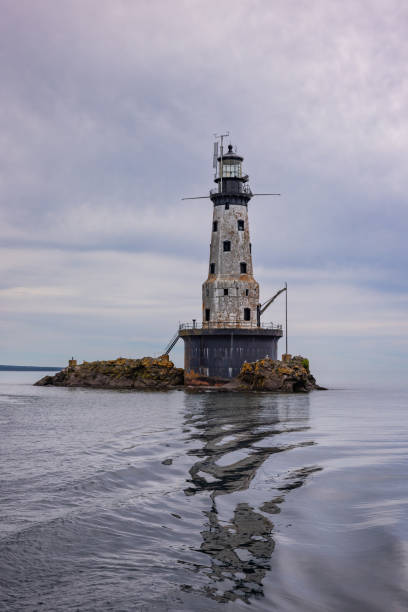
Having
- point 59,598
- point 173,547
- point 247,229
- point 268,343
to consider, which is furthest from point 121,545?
point 247,229

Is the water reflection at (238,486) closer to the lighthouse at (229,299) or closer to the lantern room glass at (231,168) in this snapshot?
the lighthouse at (229,299)

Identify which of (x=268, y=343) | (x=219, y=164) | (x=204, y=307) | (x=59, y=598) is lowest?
(x=59, y=598)

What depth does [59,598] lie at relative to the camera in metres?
5.98

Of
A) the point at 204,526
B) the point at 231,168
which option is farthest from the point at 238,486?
the point at 231,168

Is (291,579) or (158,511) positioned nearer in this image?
(291,579)

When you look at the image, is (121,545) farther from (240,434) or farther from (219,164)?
(219,164)

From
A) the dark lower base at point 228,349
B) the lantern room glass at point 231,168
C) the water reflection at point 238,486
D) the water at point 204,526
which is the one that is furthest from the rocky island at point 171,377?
the water at point 204,526

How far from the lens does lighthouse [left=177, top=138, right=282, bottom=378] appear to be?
58156mm

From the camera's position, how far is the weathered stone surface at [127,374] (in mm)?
64500

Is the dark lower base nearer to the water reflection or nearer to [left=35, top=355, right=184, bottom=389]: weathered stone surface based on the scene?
[left=35, top=355, right=184, bottom=389]: weathered stone surface

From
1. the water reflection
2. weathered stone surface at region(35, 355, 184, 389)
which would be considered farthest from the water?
weathered stone surface at region(35, 355, 184, 389)

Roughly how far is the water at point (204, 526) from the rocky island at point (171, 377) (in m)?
37.7

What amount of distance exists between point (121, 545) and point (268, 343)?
170 feet

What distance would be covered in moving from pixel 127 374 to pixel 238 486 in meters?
56.5
